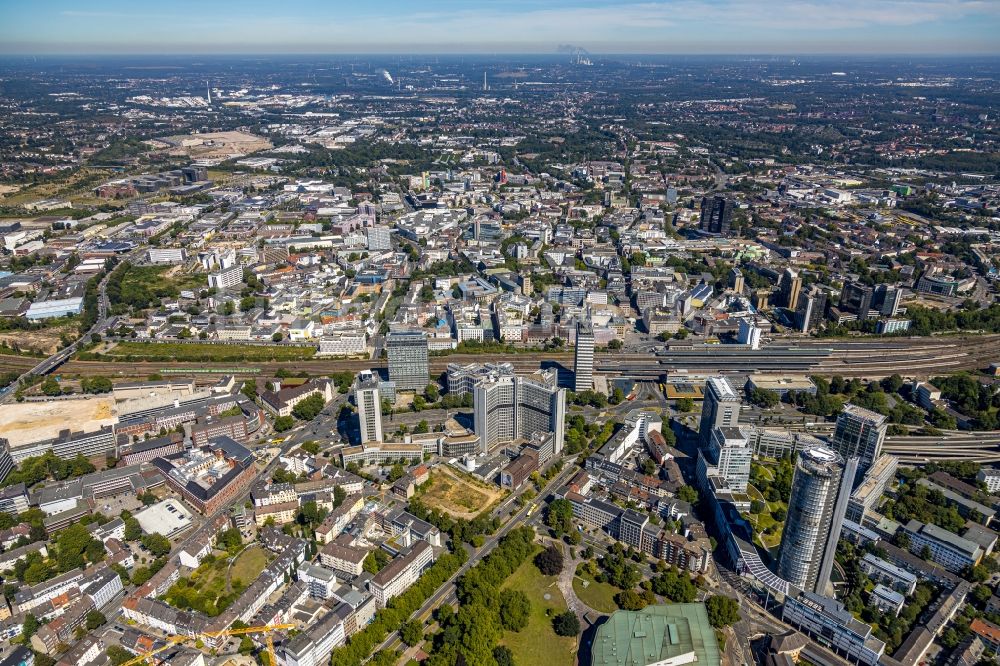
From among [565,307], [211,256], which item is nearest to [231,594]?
[565,307]

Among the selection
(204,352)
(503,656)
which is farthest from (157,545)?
(204,352)

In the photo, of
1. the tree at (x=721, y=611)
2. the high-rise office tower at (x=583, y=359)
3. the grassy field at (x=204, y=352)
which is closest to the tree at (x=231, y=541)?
the grassy field at (x=204, y=352)

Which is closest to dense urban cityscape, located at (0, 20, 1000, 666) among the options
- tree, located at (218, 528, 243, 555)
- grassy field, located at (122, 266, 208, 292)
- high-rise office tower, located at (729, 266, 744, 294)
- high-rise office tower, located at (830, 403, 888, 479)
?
high-rise office tower, located at (830, 403, 888, 479)

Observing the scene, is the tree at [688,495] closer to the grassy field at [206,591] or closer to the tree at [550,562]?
the tree at [550,562]

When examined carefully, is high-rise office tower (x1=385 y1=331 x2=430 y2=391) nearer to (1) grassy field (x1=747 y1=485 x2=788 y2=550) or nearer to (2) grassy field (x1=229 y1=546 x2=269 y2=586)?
(2) grassy field (x1=229 y1=546 x2=269 y2=586)

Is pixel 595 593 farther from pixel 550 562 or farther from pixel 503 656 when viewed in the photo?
pixel 503 656
